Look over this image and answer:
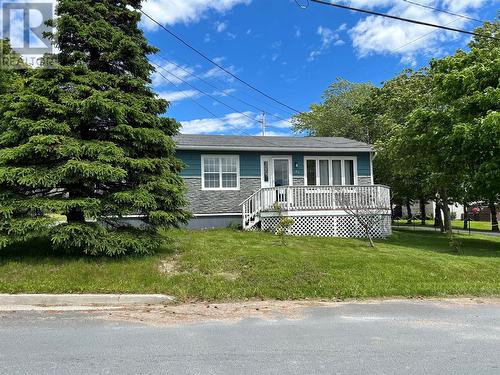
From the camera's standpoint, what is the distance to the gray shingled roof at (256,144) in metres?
19.7

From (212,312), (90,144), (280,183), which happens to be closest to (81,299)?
(212,312)

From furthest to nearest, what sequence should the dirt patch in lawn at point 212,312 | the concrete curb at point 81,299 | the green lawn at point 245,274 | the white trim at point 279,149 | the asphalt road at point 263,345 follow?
1. the white trim at point 279,149
2. the green lawn at point 245,274
3. the concrete curb at point 81,299
4. the dirt patch in lawn at point 212,312
5. the asphalt road at point 263,345

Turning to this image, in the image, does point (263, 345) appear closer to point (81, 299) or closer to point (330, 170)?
point (81, 299)

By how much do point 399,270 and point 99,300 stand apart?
6.87m

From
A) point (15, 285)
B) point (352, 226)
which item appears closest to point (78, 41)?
point (15, 285)

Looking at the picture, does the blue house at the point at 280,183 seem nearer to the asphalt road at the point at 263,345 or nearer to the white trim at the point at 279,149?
the white trim at the point at 279,149

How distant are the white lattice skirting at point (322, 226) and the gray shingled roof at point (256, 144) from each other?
12.1 ft

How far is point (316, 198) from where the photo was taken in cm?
1828

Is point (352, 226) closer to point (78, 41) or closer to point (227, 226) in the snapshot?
point (227, 226)

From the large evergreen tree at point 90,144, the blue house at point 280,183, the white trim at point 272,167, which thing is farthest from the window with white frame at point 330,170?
the large evergreen tree at point 90,144

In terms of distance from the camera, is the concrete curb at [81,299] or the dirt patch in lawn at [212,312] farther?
the concrete curb at [81,299]

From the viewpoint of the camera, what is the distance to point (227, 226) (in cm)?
1978

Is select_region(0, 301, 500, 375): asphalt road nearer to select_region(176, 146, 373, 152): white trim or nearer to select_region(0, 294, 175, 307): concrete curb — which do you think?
select_region(0, 294, 175, 307): concrete curb

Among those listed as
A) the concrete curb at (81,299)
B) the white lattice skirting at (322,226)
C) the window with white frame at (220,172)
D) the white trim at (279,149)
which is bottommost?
the concrete curb at (81,299)
